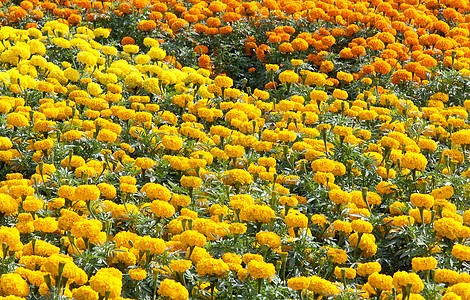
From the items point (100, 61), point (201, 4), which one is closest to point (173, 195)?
point (100, 61)

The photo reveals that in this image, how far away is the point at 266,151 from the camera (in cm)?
461

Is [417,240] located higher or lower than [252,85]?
higher

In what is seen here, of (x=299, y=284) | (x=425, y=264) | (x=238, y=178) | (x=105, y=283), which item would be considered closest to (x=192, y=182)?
(x=238, y=178)

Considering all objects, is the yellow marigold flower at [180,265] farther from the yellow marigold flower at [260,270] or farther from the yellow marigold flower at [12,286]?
the yellow marigold flower at [12,286]

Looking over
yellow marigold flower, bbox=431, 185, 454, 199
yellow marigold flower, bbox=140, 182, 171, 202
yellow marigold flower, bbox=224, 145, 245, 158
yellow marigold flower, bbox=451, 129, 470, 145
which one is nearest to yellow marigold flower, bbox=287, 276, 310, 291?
yellow marigold flower, bbox=140, 182, 171, 202

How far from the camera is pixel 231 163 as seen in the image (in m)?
4.40

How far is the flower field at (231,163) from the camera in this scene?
295 cm

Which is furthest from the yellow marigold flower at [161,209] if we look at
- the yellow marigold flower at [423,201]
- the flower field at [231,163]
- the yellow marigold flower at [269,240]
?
the yellow marigold flower at [423,201]

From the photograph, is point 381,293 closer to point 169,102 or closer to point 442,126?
point 442,126

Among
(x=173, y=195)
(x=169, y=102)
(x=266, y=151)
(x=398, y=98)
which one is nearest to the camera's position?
(x=173, y=195)

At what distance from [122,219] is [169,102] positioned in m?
2.26

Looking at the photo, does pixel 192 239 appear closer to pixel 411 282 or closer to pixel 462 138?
pixel 411 282

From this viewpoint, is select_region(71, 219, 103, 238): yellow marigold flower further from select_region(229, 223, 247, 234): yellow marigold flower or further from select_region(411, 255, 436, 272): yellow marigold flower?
select_region(411, 255, 436, 272): yellow marigold flower

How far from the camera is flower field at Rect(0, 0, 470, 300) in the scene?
295cm
